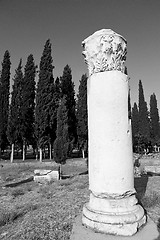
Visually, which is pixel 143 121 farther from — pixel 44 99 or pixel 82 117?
pixel 44 99

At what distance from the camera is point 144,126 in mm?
35562

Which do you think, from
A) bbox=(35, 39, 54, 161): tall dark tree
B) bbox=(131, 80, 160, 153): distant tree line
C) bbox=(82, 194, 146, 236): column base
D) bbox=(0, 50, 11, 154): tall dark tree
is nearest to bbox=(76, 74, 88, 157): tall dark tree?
bbox=(35, 39, 54, 161): tall dark tree

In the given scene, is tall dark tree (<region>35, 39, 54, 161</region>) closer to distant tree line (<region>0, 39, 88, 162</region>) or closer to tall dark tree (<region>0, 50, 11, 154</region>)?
distant tree line (<region>0, 39, 88, 162</region>)

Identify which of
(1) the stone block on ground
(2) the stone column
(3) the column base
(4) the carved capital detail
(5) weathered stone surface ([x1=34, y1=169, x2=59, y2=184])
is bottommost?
(5) weathered stone surface ([x1=34, y1=169, x2=59, y2=184])

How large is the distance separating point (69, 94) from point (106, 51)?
24994 millimetres

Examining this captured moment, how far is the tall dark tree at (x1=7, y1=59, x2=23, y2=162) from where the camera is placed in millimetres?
21984

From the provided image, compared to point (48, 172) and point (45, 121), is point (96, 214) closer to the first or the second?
point (48, 172)

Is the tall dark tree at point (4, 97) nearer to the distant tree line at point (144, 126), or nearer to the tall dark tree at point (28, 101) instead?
the tall dark tree at point (28, 101)

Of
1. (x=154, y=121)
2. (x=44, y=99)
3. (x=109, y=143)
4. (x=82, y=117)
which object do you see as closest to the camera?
(x=109, y=143)

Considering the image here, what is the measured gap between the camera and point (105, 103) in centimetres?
341

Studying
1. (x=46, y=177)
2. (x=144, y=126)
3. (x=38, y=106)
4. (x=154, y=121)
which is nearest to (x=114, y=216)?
(x=46, y=177)

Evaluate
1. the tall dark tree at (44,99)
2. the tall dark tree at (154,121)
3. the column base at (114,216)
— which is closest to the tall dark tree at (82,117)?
the tall dark tree at (44,99)

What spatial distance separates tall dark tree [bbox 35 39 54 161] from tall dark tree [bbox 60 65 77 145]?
3.87 m

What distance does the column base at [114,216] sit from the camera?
2.96m
